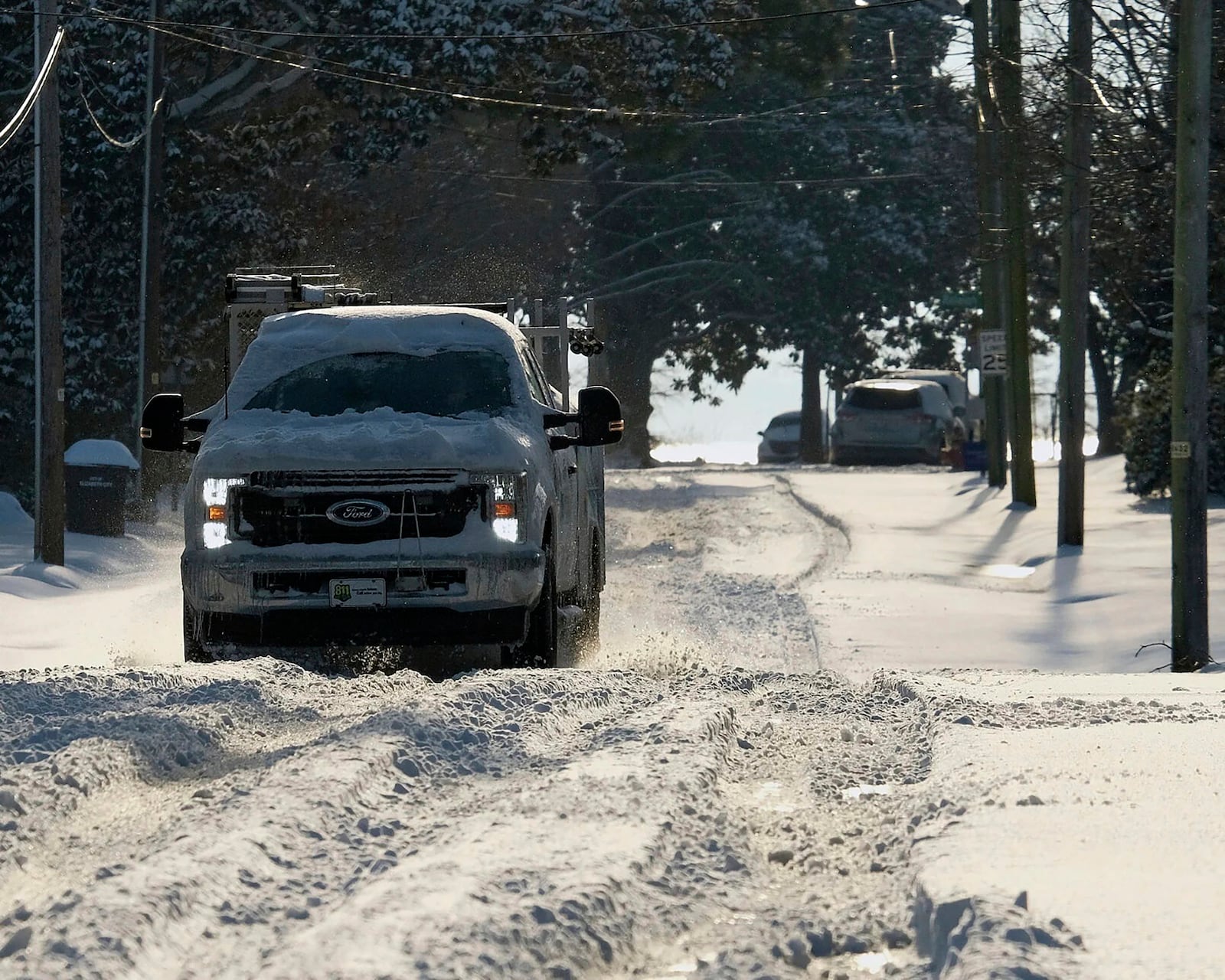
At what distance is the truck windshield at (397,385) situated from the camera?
11.4 m

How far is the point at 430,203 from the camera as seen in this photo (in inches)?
1903

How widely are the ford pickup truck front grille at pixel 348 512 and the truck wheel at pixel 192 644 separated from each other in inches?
23.5

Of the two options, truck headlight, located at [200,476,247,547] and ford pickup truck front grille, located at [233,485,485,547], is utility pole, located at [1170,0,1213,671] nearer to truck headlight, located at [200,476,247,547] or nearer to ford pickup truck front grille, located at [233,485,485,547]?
ford pickup truck front grille, located at [233,485,485,547]

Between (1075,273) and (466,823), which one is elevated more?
(1075,273)

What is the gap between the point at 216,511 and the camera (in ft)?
34.6

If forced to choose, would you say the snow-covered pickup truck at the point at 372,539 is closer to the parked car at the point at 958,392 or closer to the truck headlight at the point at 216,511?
the truck headlight at the point at 216,511

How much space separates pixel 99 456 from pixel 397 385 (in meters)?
15.4

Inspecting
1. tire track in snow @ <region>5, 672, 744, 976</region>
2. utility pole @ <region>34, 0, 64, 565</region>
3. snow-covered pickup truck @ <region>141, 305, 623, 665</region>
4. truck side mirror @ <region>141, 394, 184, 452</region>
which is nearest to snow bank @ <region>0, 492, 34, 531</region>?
utility pole @ <region>34, 0, 64, 565</region>

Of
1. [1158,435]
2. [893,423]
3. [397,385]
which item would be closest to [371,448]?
[397,385]

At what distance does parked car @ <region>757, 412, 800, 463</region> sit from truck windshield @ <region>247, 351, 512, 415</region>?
56073 mm

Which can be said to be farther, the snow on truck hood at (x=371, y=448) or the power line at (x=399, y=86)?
the power line at (x=399, y=86)

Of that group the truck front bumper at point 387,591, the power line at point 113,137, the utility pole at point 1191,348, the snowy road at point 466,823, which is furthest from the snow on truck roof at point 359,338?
the power line at point 113,137

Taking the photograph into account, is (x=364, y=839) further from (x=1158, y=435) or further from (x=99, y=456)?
(x=1158, y=435)

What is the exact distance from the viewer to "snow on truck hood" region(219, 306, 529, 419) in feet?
38.5
